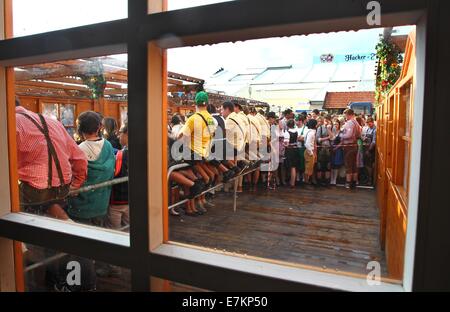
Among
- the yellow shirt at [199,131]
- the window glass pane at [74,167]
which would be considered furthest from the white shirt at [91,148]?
the yellow shirt at [199,131]

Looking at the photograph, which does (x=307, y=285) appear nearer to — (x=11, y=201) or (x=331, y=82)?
(x=11, y=201)

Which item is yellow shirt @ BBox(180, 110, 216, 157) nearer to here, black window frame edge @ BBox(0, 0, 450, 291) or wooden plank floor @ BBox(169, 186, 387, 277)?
wooden plank floor @ BBox(169, 186, 387, 277)

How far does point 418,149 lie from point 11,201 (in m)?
1.68

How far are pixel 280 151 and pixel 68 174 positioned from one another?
593cm

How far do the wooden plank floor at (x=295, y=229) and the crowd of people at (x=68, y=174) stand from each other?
1184mm

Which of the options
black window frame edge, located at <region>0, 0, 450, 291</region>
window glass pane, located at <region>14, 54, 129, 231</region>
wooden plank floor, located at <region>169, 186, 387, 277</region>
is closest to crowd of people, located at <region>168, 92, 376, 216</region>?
wooden plank floor, located at <region>169, 186, 387, 277</region>

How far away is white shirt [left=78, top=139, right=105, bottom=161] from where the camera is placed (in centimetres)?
290

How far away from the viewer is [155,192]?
1.14 metres

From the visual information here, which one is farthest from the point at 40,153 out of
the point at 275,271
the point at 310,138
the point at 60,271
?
the point at 310,138

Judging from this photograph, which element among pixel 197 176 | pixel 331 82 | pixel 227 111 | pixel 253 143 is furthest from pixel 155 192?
pixel 331 82

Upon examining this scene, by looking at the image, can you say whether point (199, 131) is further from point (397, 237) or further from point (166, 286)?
point (166, 286)

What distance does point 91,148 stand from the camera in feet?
9.54
